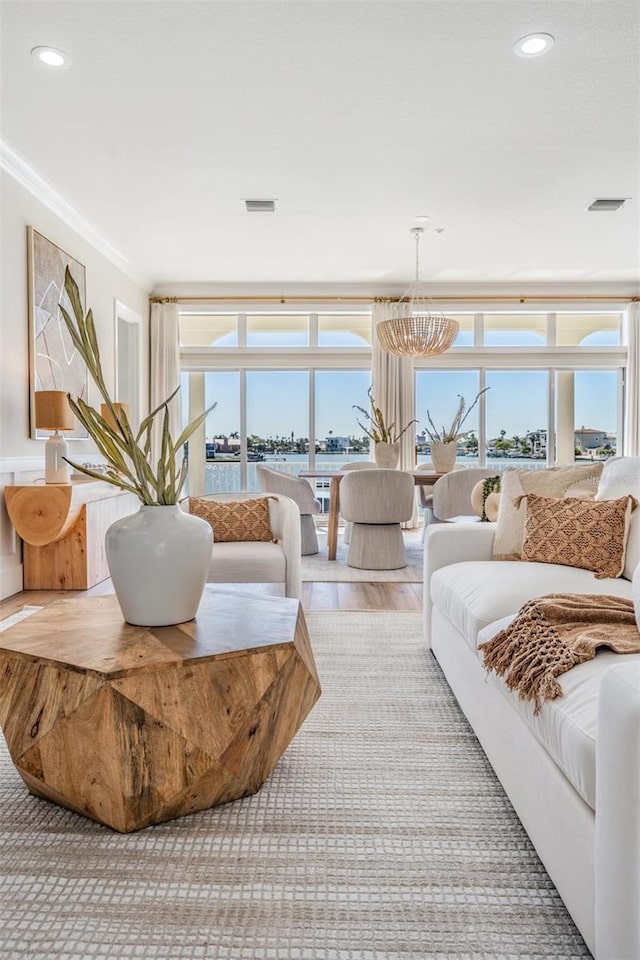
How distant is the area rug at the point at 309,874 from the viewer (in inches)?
45.8

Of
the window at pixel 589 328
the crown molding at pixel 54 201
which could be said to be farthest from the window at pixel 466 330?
the crown molding at pixel 54 201

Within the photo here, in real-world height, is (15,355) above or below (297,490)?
above

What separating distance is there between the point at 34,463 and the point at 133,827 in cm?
339

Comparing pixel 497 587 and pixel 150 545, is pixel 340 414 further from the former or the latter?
pixel 150 545

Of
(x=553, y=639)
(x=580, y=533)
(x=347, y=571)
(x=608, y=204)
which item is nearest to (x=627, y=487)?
(x=580, y=533)

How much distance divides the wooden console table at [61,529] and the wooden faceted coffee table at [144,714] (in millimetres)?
2488

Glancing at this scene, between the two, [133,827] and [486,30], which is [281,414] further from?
[133,827]

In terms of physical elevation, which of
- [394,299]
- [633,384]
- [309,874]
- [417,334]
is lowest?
[309,874]

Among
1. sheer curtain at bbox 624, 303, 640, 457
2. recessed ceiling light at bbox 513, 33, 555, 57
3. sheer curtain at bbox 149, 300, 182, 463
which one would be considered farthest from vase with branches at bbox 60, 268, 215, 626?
sheer curtain at bbox 624, 303, 640, 457

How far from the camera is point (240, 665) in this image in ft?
4.98

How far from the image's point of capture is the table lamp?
414 centimetres

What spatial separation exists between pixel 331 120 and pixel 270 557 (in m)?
2.39

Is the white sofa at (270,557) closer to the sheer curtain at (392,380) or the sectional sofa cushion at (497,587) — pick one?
the sectional sofa cushion at (497,587)

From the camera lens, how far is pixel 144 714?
141 centimetres
